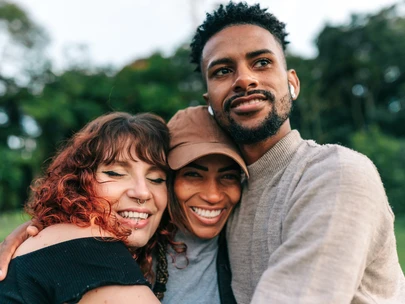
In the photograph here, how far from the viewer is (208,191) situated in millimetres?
2893

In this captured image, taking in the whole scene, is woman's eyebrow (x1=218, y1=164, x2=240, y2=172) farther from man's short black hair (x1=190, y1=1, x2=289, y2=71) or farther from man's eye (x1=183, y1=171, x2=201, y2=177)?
man's short black hair (x1=190, y1=1, x2=289, y2=71)

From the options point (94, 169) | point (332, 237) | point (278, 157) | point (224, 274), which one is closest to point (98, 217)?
point (94, 169)

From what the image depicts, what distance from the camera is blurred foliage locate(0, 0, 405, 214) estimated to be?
27.7 metres

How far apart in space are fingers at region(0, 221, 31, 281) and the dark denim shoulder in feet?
4.25

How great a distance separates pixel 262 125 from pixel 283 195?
60 cm

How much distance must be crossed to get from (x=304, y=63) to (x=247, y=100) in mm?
29130

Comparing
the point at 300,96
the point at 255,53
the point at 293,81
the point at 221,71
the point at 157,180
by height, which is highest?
the point at 255,53

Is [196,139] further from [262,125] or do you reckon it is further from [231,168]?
[262,125]

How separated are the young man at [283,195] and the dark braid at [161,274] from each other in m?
0.47

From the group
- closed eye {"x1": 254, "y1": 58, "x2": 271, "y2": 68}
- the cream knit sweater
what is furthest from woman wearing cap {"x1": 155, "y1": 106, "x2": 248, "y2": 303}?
closed eye {"x1": 254, "y1": 58, "x2": 271, "y2": 68}

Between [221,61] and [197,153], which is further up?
[221,61]

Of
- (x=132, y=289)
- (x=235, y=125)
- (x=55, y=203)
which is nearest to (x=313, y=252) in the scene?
(x=132, y=289)

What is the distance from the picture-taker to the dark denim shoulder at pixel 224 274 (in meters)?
2.66

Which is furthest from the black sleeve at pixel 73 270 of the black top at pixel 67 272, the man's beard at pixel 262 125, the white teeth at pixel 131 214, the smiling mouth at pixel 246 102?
the smiling mouth at pixel 246 102
